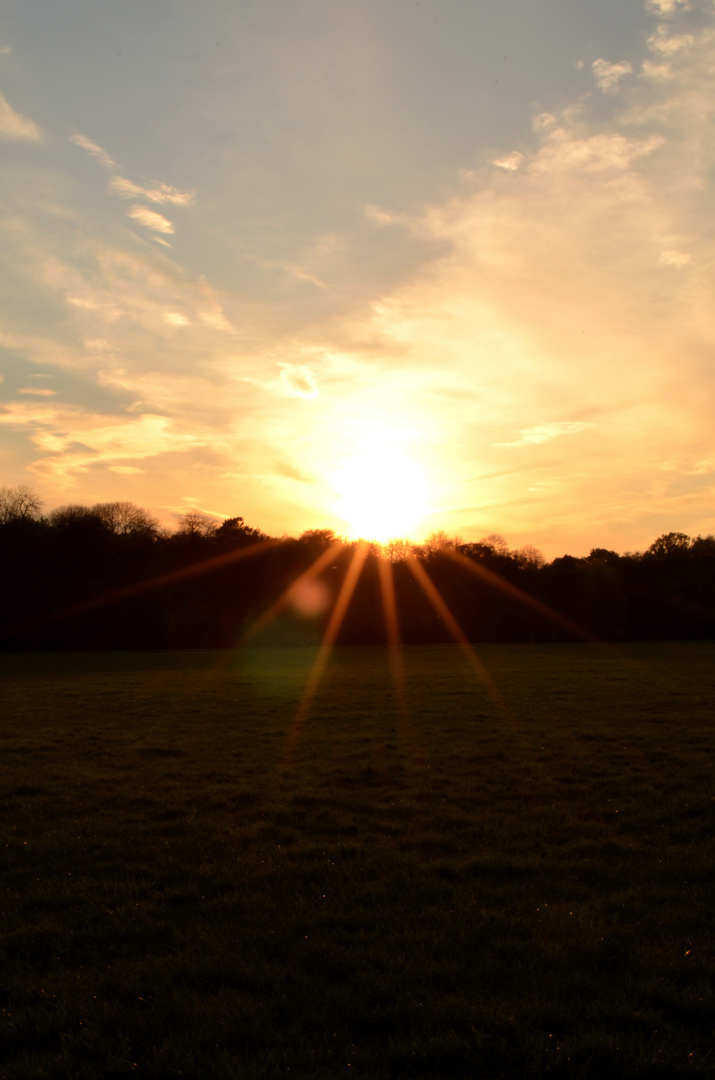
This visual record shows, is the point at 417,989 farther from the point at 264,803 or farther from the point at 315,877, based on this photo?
the point at 264,803

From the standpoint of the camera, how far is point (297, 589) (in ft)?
267

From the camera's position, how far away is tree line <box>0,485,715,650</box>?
6931cm

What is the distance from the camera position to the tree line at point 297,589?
2729 inches

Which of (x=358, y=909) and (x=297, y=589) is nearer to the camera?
(x=358, y=909)

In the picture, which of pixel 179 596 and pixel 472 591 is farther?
pixel 472 591

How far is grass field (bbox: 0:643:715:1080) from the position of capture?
4527 millimetres

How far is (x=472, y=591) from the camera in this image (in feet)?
283

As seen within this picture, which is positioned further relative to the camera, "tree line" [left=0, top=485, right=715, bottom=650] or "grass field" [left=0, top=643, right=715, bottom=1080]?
"tree line" [left=0, top=485, right=715, bottom=650]

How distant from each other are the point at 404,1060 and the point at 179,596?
76.9m

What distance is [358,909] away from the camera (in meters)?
6.48

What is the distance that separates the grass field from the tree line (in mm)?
57346

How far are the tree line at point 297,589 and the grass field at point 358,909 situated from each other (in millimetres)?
57346

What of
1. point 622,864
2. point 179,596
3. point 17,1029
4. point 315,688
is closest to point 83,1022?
point 17,1029

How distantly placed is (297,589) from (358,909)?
7520cm
